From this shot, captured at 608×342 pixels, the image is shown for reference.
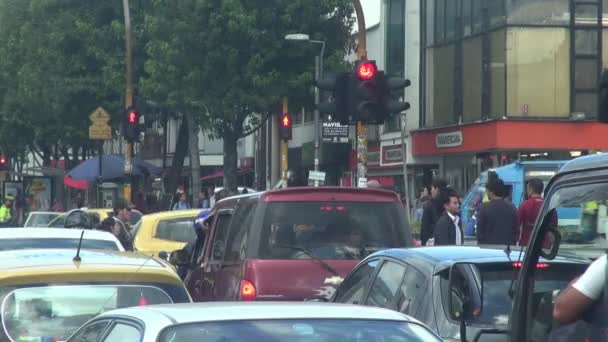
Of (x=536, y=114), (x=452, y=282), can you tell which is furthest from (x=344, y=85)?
(x=536, y=114)

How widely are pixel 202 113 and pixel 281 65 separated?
2745mm

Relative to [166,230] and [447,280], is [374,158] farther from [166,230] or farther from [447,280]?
[447,280]

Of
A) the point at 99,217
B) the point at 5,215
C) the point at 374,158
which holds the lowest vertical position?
the point at 5,215

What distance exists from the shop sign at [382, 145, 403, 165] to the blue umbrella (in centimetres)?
833

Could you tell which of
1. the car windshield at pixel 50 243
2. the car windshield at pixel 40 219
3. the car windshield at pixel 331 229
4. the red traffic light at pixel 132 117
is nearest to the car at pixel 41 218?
the car windshield at pixel 40 219

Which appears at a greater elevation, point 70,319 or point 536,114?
point 536,114

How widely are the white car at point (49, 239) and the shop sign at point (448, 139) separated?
26.3 m

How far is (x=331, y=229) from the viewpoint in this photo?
445 inches

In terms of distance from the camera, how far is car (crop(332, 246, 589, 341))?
6895 millimetres

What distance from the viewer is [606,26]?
1423 inches

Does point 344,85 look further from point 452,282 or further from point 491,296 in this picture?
point 452,282

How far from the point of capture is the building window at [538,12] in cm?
3581

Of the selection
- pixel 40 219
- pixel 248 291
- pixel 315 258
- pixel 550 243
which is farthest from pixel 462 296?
pixel 40 219

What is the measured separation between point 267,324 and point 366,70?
11170 mm
